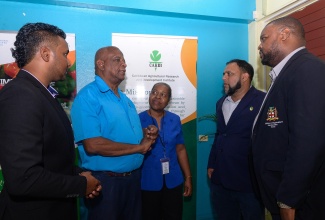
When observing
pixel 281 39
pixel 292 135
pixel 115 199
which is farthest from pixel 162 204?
pixel 281 39

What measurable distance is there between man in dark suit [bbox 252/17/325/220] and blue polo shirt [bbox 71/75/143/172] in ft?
2.98

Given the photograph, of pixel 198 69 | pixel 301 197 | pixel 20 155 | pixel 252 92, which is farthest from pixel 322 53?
pixel 20 155

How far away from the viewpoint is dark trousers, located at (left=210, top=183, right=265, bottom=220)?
7.13ft

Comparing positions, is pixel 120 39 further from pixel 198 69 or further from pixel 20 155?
pixel 20 155

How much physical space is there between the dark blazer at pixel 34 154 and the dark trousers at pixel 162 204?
1056mm

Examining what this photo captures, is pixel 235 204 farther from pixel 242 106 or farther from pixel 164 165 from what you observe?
pixel 242 106

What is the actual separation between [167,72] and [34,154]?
2060 mm

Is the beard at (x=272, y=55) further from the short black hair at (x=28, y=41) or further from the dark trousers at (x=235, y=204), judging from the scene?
the short black hair at (x=28, y=41)

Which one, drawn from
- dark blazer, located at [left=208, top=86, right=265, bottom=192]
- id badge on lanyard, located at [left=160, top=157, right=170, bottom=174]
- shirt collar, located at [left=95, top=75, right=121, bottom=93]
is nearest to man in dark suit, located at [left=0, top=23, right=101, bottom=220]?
shirt collar, located at [left=95, top=75, right=121, bottom=93]

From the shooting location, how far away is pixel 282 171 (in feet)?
4.83

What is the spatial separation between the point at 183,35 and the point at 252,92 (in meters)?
1.14

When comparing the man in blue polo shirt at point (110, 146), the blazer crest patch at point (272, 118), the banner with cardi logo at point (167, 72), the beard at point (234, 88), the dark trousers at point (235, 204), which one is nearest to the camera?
the blazer crest patch at point (272, 118)

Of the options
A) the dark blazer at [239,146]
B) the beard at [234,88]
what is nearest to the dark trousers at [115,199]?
the dark blazer at [239,146]

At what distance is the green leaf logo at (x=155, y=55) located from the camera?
2847 mm
